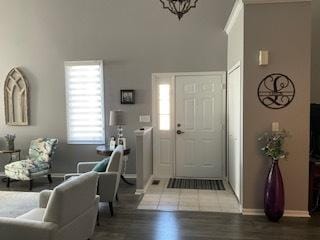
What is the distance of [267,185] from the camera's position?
12.2 ft

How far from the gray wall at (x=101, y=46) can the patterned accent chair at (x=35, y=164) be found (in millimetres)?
427

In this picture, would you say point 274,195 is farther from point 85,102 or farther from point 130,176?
point 85,102

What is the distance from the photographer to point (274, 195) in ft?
12.0

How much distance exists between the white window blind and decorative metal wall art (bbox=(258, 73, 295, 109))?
124 inches

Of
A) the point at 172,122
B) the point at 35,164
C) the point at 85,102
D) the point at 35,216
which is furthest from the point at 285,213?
the point at 35,164

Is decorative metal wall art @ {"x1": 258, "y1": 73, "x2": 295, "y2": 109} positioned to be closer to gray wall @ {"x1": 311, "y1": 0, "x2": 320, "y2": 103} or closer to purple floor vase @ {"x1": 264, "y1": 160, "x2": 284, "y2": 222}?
purple floor vase @ {"x1": 264, "y1": 160, "x2": 284, "y2": 222}

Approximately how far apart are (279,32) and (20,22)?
484 centimetres

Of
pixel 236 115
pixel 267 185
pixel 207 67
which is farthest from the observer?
pixel 207 67

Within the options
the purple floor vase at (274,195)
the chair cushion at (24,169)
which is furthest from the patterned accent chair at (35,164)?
the purple floor vase at (274,195)

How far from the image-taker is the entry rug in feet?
17.1

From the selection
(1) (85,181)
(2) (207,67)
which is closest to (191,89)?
(2) (207,67)

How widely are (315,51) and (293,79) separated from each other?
63.7 inches

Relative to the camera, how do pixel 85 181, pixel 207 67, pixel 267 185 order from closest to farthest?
pixel 85 181 < pixel 267 185 < pixel 207 67

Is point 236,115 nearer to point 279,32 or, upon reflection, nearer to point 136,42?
point 279,32
